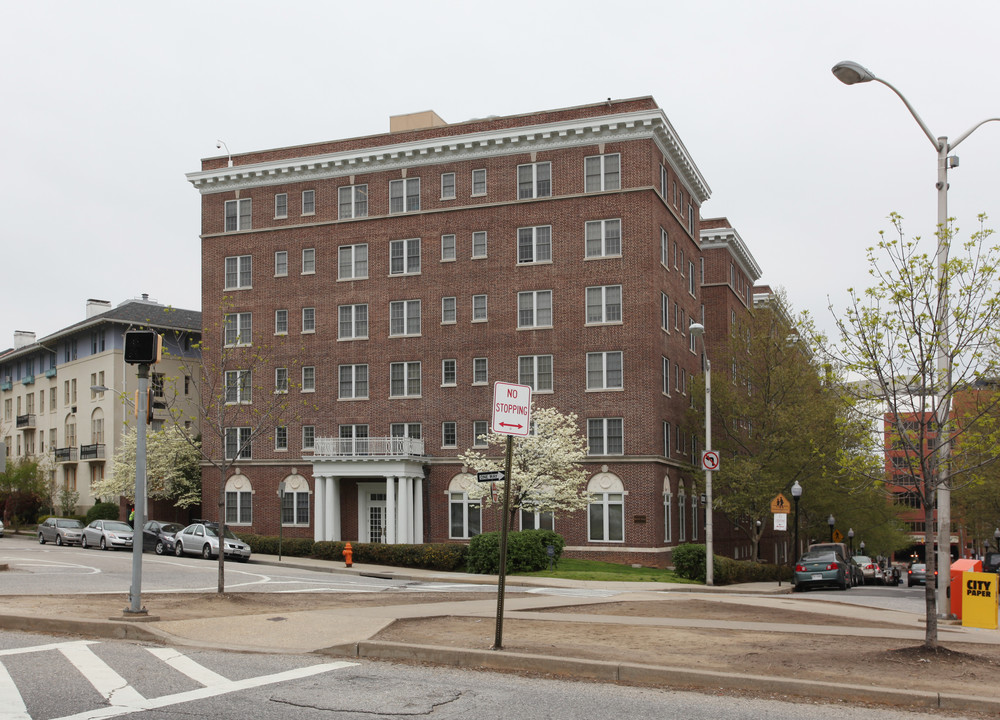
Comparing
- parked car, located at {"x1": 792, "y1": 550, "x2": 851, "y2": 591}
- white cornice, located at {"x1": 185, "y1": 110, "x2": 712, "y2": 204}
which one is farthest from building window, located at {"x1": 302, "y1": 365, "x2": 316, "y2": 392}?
parked car, located at {"x1": 792, "y1": 550, "x2": 851, "y2": 591}

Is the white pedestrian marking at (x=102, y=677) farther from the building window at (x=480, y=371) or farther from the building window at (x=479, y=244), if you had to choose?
the building window at (x=479, y=244)

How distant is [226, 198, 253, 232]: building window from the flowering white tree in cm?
1872

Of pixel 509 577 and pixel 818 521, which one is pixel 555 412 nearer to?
pixel 509 577

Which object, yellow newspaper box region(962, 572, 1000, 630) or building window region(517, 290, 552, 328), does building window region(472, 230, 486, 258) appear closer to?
building window region(517, 290, 552, 328)

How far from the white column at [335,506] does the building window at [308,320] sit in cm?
808

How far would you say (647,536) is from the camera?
44562 millimetres

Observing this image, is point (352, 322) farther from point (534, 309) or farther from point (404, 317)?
point (534, 309)

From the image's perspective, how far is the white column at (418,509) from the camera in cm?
4847

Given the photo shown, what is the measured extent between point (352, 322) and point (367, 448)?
6602 millimetres

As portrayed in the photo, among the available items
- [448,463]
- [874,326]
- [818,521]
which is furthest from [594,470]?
[874,326]

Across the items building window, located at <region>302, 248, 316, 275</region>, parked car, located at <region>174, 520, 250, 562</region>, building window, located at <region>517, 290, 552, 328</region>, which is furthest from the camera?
building window, located at <region>302, 248, 316, 275</region>

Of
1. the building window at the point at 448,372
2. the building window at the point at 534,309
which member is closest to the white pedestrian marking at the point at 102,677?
the building window at the point at 534,309

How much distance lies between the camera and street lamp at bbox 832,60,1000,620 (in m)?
14.3

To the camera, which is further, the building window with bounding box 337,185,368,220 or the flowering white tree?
the building window with bounding box 337,185,368,220
